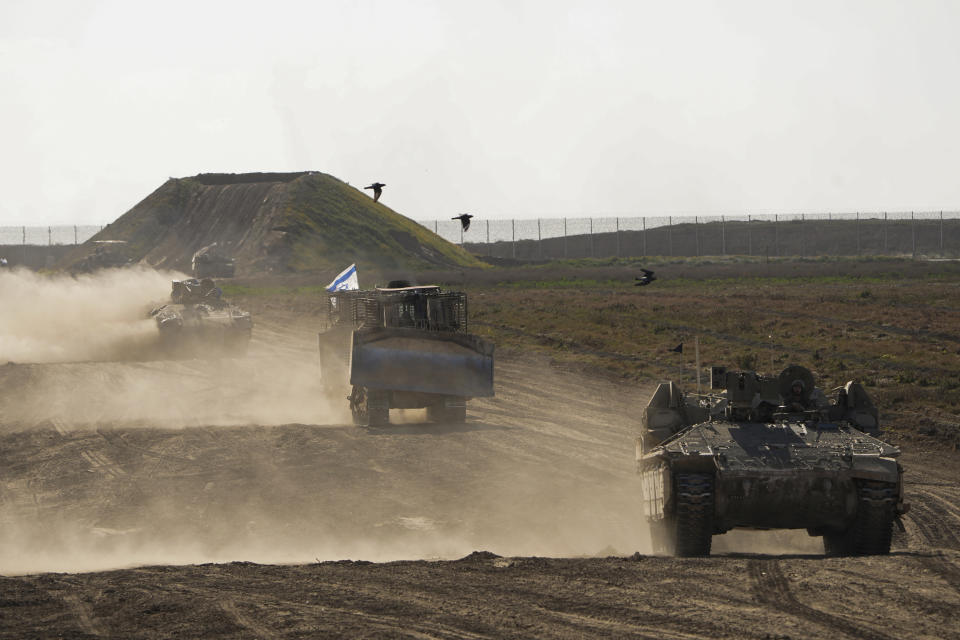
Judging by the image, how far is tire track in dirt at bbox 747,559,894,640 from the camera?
10430 mm

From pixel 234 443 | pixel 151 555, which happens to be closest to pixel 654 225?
pixel 234 443

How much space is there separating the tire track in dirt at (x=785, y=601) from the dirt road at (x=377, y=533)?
3 centimetres

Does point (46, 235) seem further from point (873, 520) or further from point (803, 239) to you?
point (873, 520)

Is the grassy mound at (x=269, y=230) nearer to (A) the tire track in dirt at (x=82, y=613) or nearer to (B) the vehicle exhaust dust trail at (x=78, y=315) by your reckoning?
(B) the vehicle exhaust dust trail at (x=78, y=315)

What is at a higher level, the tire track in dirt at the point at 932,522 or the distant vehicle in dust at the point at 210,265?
the distant vehicle in dust at the point at 210,265

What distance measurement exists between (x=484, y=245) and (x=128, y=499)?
103m

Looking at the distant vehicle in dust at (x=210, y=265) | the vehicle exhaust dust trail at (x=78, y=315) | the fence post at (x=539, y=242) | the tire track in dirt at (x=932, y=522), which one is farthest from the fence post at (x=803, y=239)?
the tire track in dirt at (x=932, y=522)

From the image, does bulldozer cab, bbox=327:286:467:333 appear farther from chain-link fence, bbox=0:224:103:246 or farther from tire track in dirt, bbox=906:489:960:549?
chain-link fence, bbox=0:224:103:246

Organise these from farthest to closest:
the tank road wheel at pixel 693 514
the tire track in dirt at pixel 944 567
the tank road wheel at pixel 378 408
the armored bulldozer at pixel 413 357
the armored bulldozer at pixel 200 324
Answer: the armored bulldozer at pixel 200 324 → the tank road wheel at pixel 378 408 → the armored bulldozer at pixel 413 357 → the tank road wheel at pixel 693 514 → the tire track in dirt at pixel 944 567

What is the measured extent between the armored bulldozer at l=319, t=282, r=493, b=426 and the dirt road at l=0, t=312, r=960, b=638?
0.74 metres

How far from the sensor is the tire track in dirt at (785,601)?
34.2 ft

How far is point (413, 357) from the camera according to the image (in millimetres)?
25234

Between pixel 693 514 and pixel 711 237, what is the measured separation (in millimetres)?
114162

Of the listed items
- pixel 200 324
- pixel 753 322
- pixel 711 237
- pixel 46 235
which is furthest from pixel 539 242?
pixel 200 324
